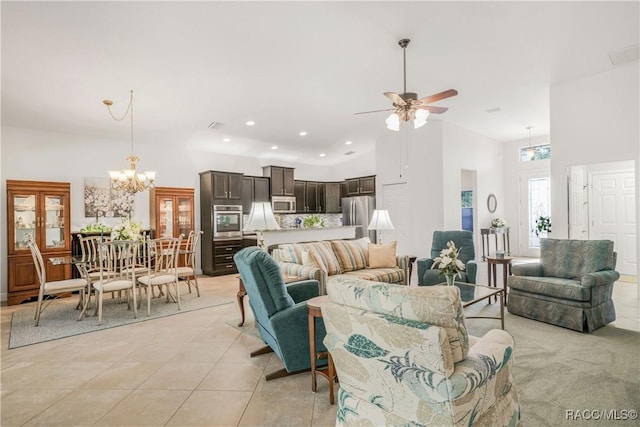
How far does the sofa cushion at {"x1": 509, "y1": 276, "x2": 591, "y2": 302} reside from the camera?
3.37 meters

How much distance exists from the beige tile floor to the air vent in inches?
124

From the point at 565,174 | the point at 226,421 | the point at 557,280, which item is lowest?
the point at 226,421

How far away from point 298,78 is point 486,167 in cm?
555

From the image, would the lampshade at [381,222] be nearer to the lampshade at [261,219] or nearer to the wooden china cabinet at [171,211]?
the lampshade at [261,219]

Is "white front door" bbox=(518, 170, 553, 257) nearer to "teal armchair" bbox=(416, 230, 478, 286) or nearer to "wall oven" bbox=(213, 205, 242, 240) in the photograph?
"teal armchair" bbox=(416, 230, 478, 286)

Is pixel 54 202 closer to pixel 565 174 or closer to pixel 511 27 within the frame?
pixel 511 27

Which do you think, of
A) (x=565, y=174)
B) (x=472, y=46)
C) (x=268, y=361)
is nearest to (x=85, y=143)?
(x=268, y=361)

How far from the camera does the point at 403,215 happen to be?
7.32 meters

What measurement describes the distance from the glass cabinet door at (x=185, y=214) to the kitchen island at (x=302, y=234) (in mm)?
2636

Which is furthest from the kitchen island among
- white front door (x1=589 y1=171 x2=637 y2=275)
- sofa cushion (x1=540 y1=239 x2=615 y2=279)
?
white front door (x1=589 y1=171 x2=637 y2=275)

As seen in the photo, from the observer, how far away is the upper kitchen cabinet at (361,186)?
338 inches

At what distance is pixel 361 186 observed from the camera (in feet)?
29.0

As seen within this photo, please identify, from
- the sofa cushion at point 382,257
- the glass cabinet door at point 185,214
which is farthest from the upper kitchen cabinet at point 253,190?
the sofa cushion at point 382,257

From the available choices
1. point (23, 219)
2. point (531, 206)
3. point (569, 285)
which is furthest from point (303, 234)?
point (531, 206)
